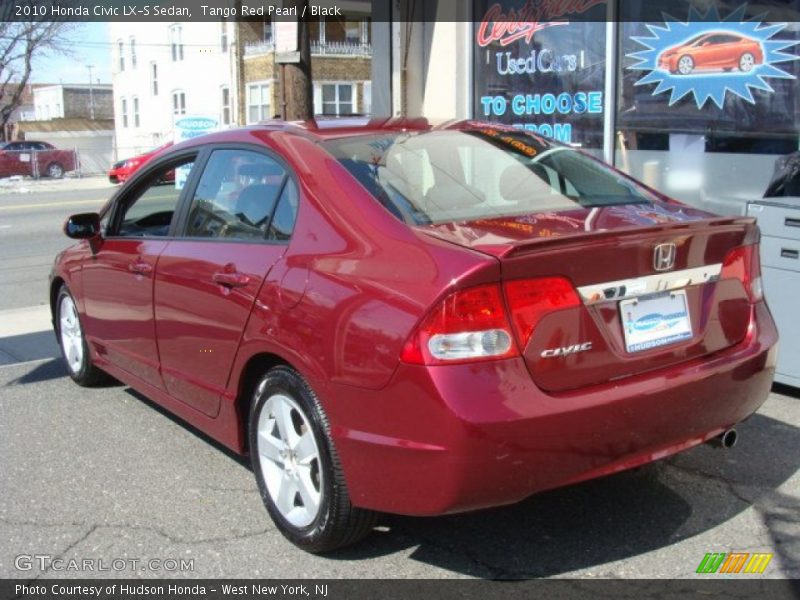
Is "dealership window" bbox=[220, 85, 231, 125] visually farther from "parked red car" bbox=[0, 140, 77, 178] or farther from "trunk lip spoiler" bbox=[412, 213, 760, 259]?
"trunk lip spoiler" bbox=[412, 213, 760, 259]

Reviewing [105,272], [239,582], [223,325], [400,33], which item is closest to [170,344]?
[223,325]

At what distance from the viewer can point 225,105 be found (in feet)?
127

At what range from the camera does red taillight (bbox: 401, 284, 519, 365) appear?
9.13 feet

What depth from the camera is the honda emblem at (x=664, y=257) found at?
312 centimetres

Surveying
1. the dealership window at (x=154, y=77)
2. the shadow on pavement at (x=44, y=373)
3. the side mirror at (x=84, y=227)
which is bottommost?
the shadow on pavement at (x=44, y=373)

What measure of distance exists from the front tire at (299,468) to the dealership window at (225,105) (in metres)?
36.7

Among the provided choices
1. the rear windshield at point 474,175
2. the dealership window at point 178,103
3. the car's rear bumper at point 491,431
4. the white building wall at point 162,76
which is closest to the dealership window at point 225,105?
the white building wall at point 162,76

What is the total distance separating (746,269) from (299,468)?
196 cm

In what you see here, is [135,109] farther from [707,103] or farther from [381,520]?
[381,520]

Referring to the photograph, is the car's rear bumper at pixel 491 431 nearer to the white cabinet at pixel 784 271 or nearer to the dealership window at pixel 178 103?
the white cabinet at pixel 784 271

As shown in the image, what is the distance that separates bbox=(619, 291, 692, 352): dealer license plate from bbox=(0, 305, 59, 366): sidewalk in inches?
196

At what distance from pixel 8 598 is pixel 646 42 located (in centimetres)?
660

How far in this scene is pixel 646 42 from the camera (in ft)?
24.8

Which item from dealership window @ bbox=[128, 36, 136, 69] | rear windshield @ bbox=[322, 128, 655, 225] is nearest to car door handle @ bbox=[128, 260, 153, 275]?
rear windshield @ bbox=[322, 128, 655, 225]
